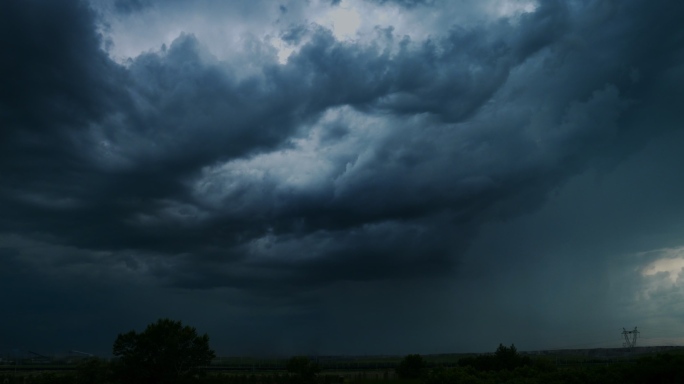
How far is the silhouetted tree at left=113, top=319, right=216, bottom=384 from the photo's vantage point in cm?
9288

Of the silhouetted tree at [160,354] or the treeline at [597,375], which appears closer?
the treeline at [597,375]

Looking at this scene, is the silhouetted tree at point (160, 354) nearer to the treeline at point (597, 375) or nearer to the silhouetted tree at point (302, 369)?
the silhouetted tree at point (302, 369)

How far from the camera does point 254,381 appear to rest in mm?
102312

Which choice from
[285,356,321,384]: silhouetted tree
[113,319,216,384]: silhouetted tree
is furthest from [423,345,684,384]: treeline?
[113,319,216,384]: silhouetted tree

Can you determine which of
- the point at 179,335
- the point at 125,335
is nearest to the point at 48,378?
the point at 125,335

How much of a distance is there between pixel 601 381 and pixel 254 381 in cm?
6484

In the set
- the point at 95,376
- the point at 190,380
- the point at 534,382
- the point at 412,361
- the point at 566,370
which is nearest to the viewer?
the point at 534,382

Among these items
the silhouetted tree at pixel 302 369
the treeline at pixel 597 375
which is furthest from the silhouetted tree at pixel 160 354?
the treeline at pixel 597 375

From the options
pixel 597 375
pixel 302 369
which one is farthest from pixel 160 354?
pixel 597 375

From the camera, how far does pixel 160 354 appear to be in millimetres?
94875

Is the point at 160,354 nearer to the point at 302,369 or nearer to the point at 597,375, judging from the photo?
the point at 302,369

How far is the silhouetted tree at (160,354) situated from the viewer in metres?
92.9

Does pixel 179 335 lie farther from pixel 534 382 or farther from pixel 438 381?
pixel 534 382

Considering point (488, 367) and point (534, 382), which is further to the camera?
point (488, 367)
